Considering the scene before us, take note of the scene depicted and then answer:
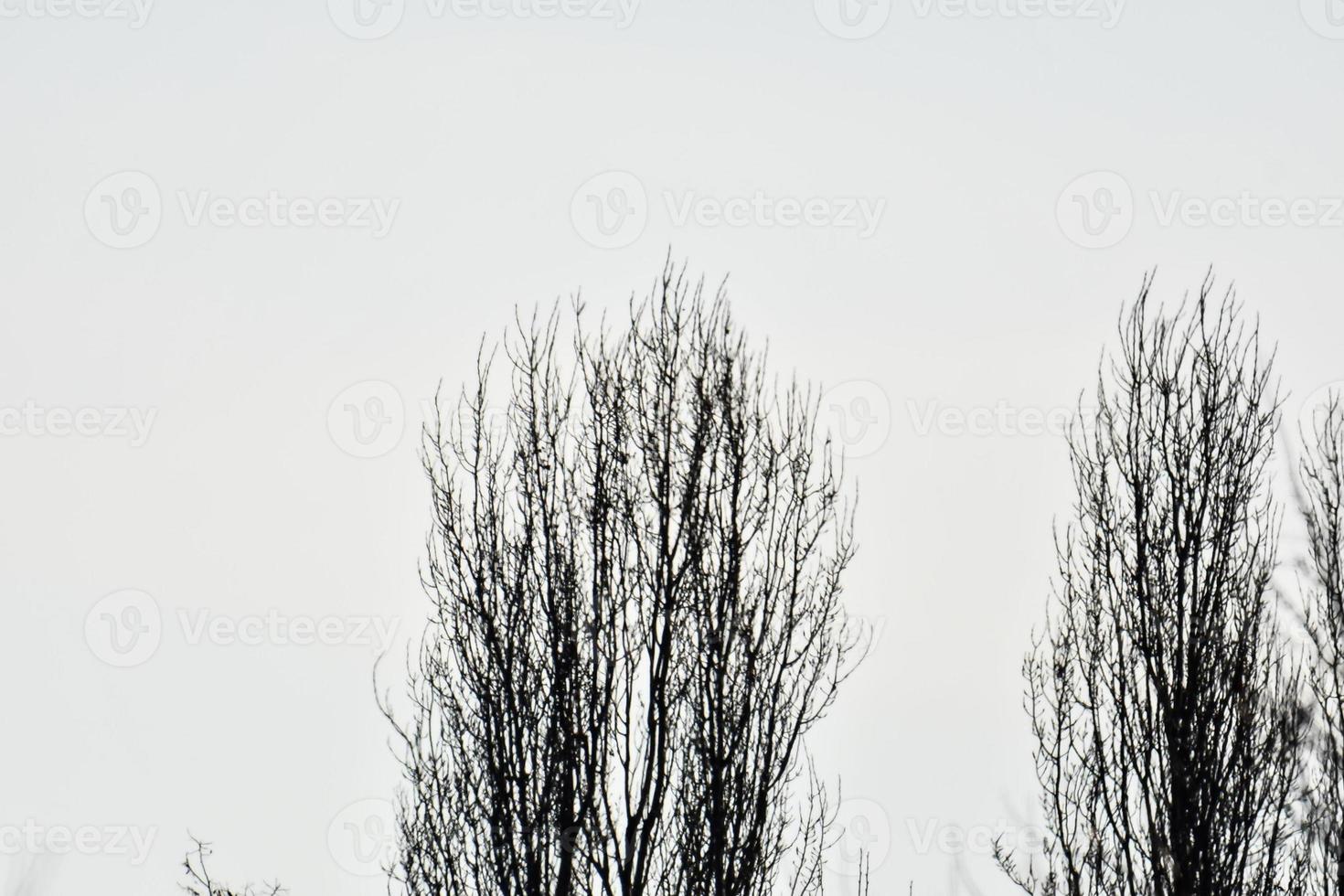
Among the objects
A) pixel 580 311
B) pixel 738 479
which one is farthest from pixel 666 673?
pixel 580 311

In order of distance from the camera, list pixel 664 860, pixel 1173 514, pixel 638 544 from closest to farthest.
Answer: pixel 664 860 < pixel 638 544 < pixel 1173 514

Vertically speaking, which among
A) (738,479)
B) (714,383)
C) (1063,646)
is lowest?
(1063,646)

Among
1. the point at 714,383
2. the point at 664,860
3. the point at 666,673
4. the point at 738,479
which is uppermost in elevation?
the point at 714,383

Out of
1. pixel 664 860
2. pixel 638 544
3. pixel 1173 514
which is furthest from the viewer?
pixel 1173 514

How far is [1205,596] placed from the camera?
9.56 metres

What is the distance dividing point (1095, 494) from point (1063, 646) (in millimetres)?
1269

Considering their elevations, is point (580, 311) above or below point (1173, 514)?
above

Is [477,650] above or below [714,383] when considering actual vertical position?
below

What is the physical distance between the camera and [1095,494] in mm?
10109

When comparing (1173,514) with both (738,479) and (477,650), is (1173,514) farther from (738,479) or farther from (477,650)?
(477,650)

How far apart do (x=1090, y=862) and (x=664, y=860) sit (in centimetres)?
335

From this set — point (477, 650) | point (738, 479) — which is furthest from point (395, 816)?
point (738, 479)

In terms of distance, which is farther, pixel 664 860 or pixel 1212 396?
pixel 1212 396

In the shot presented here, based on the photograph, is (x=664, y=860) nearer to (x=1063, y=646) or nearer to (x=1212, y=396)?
(x=1063, y=646)
